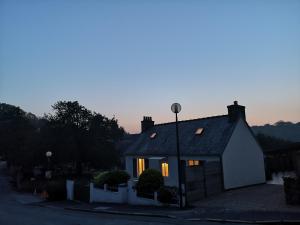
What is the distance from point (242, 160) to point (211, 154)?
9.89ft

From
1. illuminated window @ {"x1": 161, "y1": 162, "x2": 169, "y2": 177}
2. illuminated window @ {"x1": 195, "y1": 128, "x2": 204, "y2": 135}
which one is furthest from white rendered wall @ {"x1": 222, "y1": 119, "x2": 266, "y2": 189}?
illuminated window @ {"x1": 161, "y1": 162, "x2": 169, "y2": 177}

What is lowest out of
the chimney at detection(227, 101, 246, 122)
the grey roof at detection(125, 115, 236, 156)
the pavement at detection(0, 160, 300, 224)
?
the pavement at detection(0, 160, 300, 224)

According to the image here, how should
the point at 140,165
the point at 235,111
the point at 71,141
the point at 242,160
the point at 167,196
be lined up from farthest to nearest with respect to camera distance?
the point at 71,141, the point at 140,165, the point at 235,111, the point at 242,160, the point at 167,196

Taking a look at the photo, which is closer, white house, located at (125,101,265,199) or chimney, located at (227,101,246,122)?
white house, located at (125,101,265,199)

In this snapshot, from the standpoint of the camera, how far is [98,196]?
26078mm

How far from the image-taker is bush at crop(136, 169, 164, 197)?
2167 centimetres

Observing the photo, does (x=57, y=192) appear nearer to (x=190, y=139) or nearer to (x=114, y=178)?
(x=114, y=178)

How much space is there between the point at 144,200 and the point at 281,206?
30.0 ft

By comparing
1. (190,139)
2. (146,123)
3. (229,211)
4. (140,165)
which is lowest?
(229,211)

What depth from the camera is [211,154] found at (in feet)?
82.0

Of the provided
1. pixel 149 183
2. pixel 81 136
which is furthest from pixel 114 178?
pixel 81 136

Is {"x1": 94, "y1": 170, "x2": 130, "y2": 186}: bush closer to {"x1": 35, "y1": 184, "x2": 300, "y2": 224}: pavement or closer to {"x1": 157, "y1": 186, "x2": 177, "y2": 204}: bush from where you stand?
{"x1": 35, "y1": 184, "x2": 300, "y2": 224}: pavement

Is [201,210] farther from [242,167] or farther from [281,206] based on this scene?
[242,167]

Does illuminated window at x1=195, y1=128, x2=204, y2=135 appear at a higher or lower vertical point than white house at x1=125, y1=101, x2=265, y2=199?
higher
